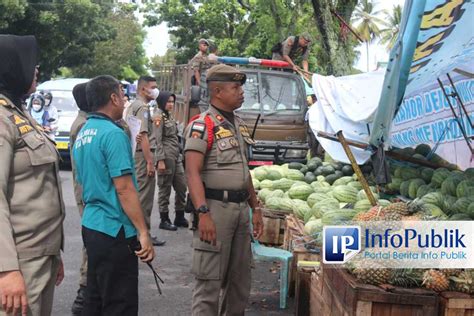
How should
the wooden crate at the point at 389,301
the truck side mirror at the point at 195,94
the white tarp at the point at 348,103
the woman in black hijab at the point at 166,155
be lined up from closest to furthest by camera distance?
the wooden crate at the point at 389,301 < the white tarp at the point at 348,103 < the woman in black hijab at the point at 166,155 < the truck side mirror at the point at 195,94

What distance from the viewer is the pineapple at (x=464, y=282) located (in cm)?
361

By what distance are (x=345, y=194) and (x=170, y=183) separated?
9.10 ft

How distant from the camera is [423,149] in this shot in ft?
28.0

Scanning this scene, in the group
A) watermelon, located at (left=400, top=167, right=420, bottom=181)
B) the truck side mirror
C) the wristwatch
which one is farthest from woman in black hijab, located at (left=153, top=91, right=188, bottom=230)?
the wristwatch

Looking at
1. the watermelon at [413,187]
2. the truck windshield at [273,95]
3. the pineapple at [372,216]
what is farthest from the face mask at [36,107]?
the pineapple at [372,216]

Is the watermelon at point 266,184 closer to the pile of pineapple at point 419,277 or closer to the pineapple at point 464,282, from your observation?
the pile of pineapple at point 419,277

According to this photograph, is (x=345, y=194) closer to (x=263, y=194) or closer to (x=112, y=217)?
(x=263, y=194)

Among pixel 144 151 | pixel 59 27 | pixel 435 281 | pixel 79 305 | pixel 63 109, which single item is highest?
pixel 59 27

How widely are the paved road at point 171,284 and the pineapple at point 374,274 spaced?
2.25m

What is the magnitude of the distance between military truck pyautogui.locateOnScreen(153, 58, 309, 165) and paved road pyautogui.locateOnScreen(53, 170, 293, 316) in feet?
12.0

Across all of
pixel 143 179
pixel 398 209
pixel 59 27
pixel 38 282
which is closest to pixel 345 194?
pixel 143 179

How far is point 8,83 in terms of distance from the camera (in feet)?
9.93

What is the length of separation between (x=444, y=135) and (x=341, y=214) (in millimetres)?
3178

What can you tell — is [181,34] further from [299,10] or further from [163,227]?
[163,227]
